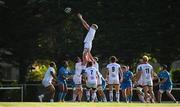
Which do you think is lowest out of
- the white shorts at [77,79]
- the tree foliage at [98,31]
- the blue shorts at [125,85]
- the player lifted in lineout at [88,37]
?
the blue shorts at [125,85]

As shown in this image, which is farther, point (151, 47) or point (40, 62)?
point (40, 62)

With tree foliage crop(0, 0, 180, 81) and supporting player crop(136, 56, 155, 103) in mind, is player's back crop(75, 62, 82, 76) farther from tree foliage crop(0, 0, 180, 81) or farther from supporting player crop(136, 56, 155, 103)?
tree foliage crop(0, 0, 180, 81)

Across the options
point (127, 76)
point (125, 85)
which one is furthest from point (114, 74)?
point (127, 76)

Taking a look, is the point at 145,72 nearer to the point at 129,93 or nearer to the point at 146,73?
the point at 146,73

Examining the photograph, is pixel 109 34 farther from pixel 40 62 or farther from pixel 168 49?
pixel 40 62

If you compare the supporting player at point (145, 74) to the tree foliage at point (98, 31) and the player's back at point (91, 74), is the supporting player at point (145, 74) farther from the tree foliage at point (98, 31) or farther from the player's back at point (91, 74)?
the tree foliage at point (98, 31)

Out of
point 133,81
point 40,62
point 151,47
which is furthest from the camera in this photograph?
point 40,62

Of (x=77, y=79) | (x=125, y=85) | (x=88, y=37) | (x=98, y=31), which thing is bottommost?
(x=125, y=85)

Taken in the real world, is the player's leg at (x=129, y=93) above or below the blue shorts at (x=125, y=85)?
below

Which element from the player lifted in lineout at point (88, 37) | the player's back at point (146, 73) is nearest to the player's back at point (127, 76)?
the player's back at point (146, 73)

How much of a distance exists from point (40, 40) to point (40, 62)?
398 cm

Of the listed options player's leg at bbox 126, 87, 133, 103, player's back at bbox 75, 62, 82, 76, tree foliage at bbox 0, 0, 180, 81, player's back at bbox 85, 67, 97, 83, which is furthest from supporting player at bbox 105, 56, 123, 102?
tree foliage at bbox 0, 0, 180, 81

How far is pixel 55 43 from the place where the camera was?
53156 mm

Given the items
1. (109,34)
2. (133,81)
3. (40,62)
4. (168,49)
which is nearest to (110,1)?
(109,34)
